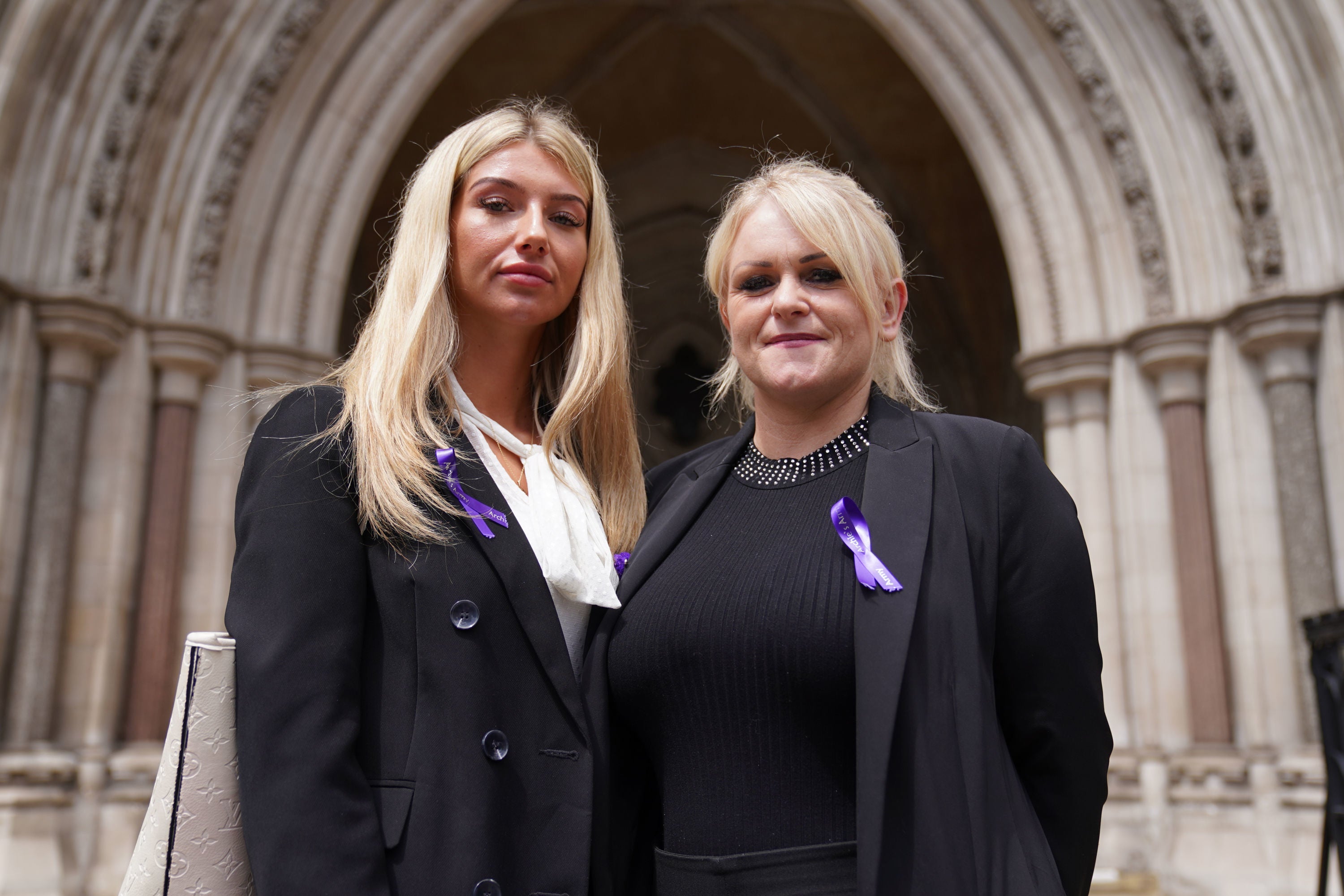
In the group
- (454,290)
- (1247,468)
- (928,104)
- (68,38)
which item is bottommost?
(454,290)

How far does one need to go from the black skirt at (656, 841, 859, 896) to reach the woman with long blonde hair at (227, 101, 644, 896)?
14 centimetres

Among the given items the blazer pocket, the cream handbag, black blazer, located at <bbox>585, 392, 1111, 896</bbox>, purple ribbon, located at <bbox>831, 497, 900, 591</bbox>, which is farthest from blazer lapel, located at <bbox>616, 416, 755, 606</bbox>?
the cream handbag

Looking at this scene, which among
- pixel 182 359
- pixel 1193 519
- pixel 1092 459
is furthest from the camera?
pixel 1092 459

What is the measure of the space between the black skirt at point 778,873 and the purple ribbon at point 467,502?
0.45 m

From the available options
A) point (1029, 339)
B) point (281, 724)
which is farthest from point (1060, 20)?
point (281, 724)

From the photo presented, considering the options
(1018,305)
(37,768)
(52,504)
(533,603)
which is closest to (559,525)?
(533,603)

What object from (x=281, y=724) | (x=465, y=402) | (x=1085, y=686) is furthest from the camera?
(x=465, y=402)

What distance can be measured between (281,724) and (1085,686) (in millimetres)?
876

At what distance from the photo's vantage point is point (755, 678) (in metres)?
1.24

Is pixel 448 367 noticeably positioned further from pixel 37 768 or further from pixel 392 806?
pixel 37 768

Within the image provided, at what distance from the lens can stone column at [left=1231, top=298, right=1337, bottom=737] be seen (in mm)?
4910

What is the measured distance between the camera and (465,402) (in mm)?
1438

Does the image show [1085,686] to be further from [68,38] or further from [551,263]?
[68,38]

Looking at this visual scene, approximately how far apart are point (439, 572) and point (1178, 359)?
4998 mm
